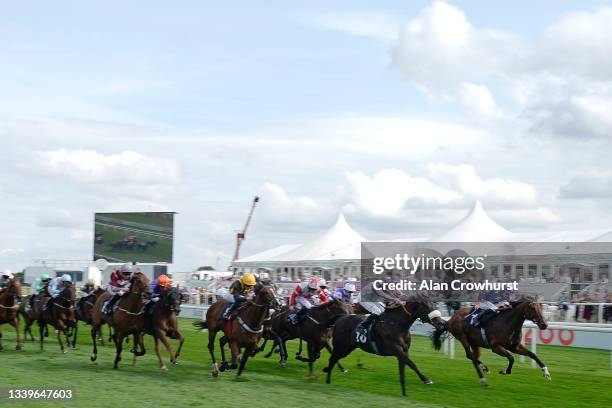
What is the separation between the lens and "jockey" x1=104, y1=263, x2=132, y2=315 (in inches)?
585

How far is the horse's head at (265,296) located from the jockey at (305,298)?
186 centimetres

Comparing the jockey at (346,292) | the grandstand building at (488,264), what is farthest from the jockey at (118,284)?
the grandstand building at (488,264)

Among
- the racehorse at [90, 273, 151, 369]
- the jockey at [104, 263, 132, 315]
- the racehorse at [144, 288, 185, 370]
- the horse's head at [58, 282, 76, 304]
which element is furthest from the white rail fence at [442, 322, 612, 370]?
the horse's head at [58, 282, 76, 304]

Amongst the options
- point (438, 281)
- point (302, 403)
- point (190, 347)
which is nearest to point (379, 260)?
point (438, 281)

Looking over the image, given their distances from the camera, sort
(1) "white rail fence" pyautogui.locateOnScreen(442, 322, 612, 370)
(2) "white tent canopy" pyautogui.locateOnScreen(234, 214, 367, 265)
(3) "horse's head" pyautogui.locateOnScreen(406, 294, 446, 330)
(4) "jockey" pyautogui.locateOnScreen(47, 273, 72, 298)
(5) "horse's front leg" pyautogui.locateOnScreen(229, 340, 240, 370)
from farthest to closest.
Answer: (2) "white tent canopy" pyautogui.locateOnScreen(234, 214, 367, 265)
(1) "white rail fence" pyautogui.locateOnScreen(442, 322, 612, 370)
(4) "jockey" pyautogui.locateOnScreen(47, 273, 72, 298)
(5) "horse's front leg" pyautogui.locateOnScreen(229, 340, 240, 370)
(3) "horse's head" pyautogui.locateOnScreen(406, 294, 446, 330)

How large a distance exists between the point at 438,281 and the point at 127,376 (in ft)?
44.3

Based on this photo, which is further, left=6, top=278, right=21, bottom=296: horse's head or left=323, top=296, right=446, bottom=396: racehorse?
left=6, top=278, right=21, bottom=296: horse's head

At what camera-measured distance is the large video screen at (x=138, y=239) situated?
48688 millimetres

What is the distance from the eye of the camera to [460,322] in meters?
14.6

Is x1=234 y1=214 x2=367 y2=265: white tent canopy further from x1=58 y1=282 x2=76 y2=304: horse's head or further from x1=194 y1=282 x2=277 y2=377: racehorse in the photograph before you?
x1=194 y1=282 x2=277 y2=377: racehorse

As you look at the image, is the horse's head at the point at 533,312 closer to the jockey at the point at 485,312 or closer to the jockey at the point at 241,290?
the jockey at the point at 485,312

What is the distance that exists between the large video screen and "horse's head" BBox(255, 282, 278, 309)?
3661 centimetres

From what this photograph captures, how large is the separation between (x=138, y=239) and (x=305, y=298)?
116 feet

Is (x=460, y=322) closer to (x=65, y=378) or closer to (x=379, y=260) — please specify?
(x=65, y=378)
